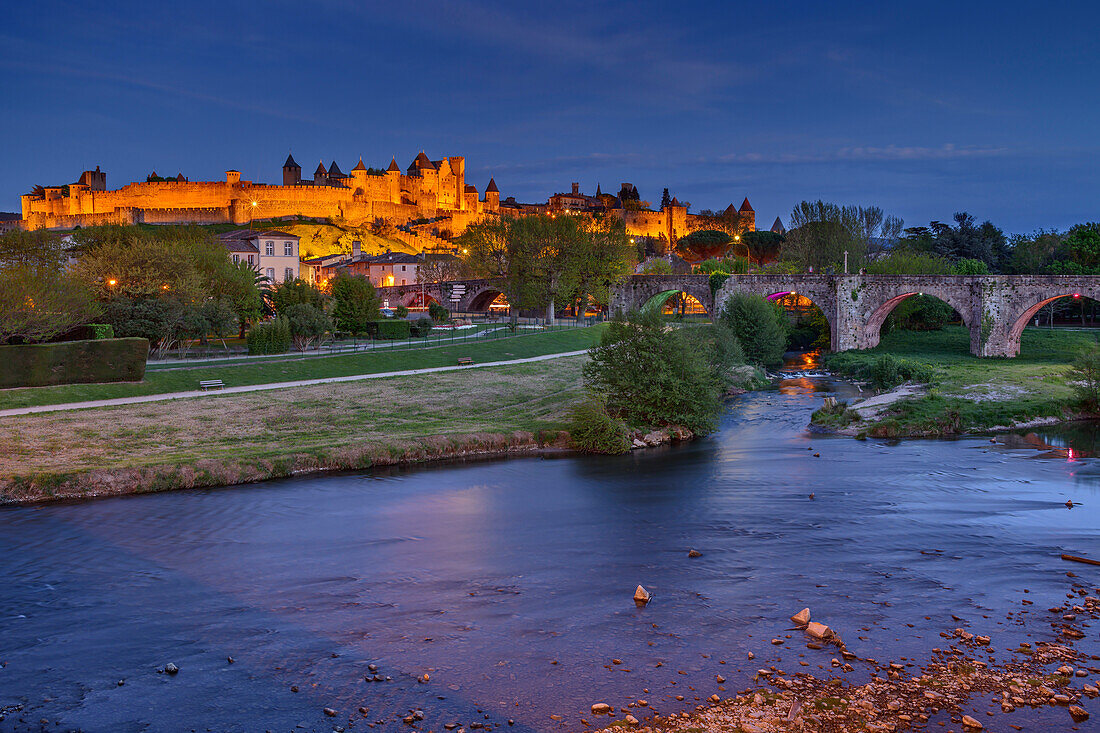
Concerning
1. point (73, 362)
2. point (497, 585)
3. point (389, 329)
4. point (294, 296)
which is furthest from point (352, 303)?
point (497, 585)

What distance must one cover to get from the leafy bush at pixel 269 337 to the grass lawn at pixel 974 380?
1092 inches

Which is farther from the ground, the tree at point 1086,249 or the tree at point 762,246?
the tree at point 762,246

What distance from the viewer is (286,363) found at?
3684 centimetres

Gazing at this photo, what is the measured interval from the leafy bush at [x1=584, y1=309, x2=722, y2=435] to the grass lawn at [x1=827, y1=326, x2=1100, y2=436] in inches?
266

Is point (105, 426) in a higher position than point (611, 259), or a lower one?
lower

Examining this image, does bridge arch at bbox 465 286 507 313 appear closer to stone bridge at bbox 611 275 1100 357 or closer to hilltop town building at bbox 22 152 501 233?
stone bridge at bbox 611 275 1100 357

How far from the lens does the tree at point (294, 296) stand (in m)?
45.7

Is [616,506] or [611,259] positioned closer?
[616,506]

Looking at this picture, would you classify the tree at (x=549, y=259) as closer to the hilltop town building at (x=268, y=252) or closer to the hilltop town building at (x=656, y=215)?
the hilltop town building at (x=268, y=252)

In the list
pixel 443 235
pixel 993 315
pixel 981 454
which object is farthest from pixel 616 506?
pixel 443 235

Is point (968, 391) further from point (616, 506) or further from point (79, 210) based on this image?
point (79, 210)

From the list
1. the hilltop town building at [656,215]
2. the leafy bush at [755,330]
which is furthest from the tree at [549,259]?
the hilltop town building at [656,215]

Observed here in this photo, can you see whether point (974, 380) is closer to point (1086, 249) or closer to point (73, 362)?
point (1086, 249)

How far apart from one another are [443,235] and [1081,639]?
132 metres
